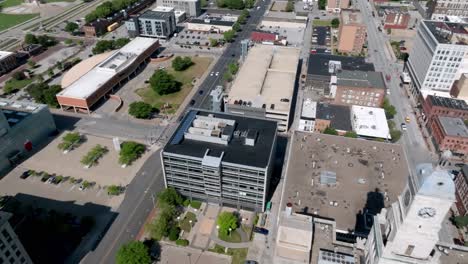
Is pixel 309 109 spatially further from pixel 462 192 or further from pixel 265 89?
pixel 462 192

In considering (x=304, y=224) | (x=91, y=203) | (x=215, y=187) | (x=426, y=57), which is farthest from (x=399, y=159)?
(x=91, y=203)

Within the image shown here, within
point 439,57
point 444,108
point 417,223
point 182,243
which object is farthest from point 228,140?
point 439,57

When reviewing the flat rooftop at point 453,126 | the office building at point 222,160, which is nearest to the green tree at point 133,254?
the office building at point 222,160

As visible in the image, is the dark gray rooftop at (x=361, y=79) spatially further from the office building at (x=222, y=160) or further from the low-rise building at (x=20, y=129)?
the low-rise building at (x=20, y=129)

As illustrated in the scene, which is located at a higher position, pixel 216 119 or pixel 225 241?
pixel 216 119

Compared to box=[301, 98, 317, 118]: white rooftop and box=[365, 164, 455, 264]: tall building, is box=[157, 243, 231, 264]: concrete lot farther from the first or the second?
box=[301, 98, 317, 118]: white rooftop

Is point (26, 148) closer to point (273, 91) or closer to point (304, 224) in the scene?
point (273, 91)
